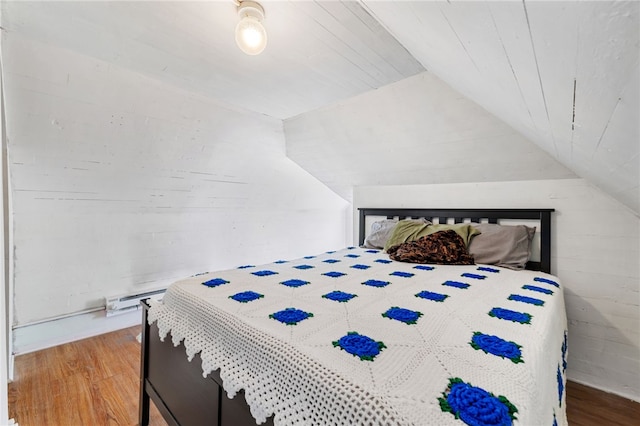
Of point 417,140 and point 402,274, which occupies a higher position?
point 417,140

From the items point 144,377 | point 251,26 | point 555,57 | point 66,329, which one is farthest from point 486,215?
point 66,329

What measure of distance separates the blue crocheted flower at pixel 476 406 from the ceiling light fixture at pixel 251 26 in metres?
1.47

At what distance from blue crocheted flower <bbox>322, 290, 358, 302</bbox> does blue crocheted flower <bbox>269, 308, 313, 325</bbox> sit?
0.22 meters

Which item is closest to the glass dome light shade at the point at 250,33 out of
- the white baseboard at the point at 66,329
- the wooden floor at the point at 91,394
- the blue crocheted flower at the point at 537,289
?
the blue crocheted flower at the point at 537,289

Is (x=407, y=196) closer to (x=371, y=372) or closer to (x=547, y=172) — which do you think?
(x=547, y=172)

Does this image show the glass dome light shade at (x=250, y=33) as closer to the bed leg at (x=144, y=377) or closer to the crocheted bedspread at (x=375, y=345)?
the crocheted bedspread at (x=375, y=345)

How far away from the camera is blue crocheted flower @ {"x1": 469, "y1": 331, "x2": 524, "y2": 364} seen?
2.82 feet

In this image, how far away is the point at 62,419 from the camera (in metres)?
1.57

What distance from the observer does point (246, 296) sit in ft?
4.47

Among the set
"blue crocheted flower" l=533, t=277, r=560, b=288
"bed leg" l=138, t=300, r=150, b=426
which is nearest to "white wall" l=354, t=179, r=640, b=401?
"blue crocheted flower" l=533, t=277, r=560, b=288

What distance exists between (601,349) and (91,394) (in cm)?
340

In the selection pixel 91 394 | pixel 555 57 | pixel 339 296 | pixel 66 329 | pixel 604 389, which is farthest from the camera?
pixel 66 329

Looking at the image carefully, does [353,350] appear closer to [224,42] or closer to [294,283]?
[294,283]

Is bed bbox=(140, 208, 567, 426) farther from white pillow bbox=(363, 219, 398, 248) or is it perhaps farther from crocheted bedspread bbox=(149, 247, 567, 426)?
white pillow bbox=(363, 219, 398, 248)
